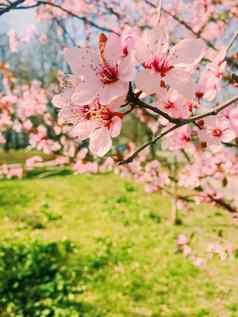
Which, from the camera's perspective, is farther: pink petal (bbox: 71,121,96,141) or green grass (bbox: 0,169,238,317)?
green grass (bbox: 0,169,238,317)

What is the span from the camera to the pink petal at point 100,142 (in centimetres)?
137

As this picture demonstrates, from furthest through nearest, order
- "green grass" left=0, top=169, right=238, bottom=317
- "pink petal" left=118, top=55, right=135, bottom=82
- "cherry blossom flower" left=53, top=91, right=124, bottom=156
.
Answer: "green grass" left=0, top=169, right=238, bottom=317, "cherry blossom flower" left=53, top=91, right=124, bottom=156, "pink petal" left=118, top=55, right=135, bottom=82

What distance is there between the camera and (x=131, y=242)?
9055 millimetres

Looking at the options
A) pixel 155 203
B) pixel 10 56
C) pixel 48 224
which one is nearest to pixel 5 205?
pixel 48 224

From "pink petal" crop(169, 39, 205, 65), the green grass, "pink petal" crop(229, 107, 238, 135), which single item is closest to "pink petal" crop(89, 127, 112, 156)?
"pink petal" crop(169, 39, 205, 65)

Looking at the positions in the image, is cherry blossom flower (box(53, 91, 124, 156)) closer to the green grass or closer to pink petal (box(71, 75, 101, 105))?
pink petal (box(71, 75, 101, 105))

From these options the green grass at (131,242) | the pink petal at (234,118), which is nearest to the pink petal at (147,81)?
the pink petal at (234,118)

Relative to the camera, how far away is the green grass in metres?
6.30

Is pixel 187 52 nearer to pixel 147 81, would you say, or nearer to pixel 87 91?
pixel 147 81

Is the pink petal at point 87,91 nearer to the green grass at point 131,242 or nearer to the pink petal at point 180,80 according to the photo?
the pink petal at point 180,80

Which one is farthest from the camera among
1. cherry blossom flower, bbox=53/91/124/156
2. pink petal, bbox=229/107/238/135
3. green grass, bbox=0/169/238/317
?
green grass, bbox=0/169/238/317

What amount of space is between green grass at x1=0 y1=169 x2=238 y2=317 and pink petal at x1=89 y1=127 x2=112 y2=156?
156 inches

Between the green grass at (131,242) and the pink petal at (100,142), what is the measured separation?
3.96m

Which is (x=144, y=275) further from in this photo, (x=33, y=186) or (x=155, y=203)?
(x=33, y=186)
